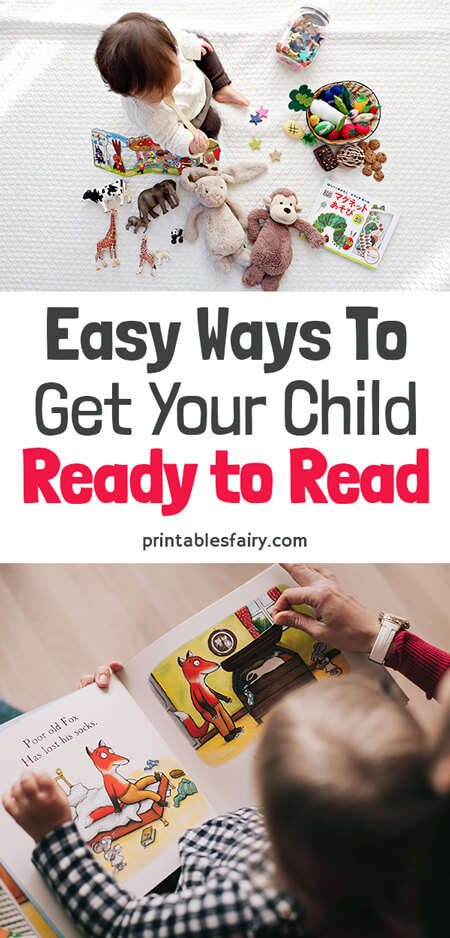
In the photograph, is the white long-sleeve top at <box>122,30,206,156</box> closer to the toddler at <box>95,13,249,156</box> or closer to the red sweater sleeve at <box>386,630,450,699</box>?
the toddler at <box>95,13,249,156</box>

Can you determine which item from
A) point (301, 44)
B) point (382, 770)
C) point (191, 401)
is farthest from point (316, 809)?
point (301, 44)

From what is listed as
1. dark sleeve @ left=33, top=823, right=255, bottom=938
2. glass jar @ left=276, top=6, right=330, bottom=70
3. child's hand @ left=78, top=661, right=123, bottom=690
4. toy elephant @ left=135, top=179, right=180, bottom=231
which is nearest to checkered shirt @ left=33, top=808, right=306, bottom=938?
dark sleeve @ left=33, top=823, right=255, bottom=938

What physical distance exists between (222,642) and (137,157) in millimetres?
870

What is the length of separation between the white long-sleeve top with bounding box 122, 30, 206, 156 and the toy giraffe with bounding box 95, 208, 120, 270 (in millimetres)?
158

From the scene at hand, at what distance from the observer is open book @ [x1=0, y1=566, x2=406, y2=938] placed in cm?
76

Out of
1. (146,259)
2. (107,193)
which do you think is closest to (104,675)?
(146,259)

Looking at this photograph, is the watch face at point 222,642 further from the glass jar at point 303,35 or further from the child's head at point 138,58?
the glass jar at point 303,35

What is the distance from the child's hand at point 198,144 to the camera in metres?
1.13

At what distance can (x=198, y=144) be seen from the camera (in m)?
1.13

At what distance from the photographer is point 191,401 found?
1.11m

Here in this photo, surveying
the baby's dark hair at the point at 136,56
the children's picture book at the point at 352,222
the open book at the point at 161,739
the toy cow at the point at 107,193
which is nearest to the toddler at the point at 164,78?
the baby's dark hair at the point at 136,56

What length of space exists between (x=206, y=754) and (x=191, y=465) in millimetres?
440

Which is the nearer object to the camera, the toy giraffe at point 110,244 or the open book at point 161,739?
the open book at point 161,739

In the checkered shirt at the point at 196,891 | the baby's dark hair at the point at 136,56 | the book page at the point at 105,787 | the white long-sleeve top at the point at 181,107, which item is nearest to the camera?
the checkered shirt at the point at 196,891
